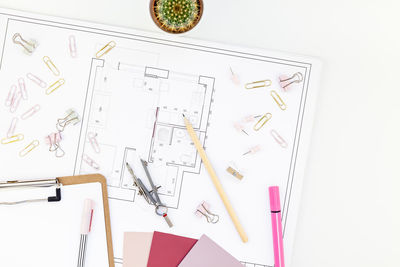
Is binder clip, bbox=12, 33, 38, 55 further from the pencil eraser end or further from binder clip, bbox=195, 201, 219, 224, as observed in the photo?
the pencil eraser end

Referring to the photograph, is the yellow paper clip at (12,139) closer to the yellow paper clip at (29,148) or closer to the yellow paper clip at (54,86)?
the yellow paper clip at (29,148)

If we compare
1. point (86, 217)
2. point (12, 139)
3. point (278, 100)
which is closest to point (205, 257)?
point (86, 217)

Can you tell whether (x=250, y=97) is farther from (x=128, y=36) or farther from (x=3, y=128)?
(x=3, y=128)

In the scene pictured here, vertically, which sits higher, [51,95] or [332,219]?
[51,95]

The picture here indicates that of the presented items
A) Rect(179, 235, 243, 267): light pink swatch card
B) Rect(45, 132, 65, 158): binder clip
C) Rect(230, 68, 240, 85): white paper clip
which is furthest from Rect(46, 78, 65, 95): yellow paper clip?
Rect(179, 235, 243, 267): light pink swatch card

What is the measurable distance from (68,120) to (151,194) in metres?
0.31

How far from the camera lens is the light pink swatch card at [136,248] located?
1.14 metres

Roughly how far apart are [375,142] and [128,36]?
778 mm

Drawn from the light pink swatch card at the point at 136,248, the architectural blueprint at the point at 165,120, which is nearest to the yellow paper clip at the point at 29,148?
the architectural blueprint at the point at 165,120

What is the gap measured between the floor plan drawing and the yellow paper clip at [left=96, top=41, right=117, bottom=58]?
0.8 inches

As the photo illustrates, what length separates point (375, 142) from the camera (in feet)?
3.90

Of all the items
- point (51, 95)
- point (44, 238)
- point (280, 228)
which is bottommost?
point (44, 238)

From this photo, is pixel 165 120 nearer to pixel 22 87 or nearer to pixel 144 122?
pixel 144 122

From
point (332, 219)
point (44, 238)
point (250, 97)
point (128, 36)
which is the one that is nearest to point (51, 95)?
point (128, 36)
